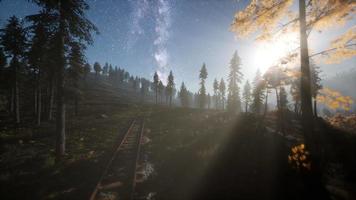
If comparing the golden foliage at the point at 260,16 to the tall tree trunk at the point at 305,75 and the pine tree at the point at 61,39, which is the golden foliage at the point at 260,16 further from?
the pine tree at the point at 61,39

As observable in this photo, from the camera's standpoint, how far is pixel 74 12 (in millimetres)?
11906

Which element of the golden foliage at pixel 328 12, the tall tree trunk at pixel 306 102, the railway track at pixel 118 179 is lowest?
the railway track at pixel 118 179

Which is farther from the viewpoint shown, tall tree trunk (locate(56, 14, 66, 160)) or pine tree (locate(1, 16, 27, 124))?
pine tree (locate(1, 16, 27, 124))

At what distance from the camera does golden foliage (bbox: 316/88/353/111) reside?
4826mm

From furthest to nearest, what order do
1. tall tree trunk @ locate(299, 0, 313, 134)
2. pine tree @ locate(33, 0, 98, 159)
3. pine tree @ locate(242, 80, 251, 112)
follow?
pine tree @ locate(242, 80, 251, 112) < pine tree @ locate(33, 0, 98, 159) < tall tree trunk @ locate(299, 0, 313, 134)

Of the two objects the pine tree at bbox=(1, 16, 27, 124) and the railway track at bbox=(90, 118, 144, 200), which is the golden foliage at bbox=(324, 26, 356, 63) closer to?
the railway track at bbox=(90, 118, 144, 200)

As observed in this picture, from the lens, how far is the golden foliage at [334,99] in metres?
4.83

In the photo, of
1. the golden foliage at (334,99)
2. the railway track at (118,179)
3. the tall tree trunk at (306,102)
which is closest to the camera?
the golden foliage at (334,99)

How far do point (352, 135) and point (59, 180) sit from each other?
2234cm

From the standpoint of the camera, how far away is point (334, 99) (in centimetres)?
514

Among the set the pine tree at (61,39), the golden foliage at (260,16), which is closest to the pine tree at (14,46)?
the pine tree at (61,39)

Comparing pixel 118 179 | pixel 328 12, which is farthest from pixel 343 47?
pixel 118 179

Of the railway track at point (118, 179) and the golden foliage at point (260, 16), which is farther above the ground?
the golden foliage at point (260, 16)

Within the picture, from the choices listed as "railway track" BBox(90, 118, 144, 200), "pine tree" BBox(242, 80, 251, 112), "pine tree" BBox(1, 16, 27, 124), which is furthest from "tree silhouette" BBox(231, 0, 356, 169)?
"pine tree" BBox(242, 80, 251, 112)
